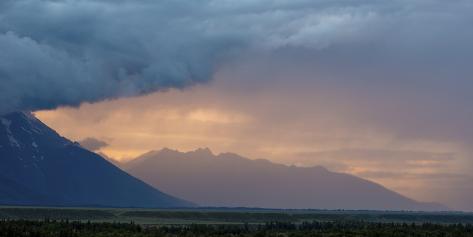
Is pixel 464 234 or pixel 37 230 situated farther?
pixel 464 234

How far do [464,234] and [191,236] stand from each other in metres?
50.8

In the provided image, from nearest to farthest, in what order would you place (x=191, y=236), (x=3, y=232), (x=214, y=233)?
1. (x=3, y=232)
2. (x=191, y=236)
3. (x=214, y=233)

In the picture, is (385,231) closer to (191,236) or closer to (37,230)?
(191,236)

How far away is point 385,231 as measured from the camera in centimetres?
13562

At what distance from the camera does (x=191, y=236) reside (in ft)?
434

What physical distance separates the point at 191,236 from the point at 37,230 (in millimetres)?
25892

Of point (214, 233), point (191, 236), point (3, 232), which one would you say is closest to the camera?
point (3, 232)

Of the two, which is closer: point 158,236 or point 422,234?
point 158,236

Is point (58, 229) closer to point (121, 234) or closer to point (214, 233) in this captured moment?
point (121, 234)

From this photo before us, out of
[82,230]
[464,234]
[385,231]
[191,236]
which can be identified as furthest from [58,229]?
[464,234]

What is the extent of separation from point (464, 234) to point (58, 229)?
243ft

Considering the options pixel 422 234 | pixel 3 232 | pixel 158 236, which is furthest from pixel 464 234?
pixel 3 232

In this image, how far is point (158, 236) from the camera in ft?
416

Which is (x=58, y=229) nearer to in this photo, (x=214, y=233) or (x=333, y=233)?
(x=214, y=233)
